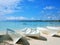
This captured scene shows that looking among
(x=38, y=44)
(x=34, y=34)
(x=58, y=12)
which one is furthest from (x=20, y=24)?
(x=38, y=44)

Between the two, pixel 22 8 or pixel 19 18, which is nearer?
pixel 19 18

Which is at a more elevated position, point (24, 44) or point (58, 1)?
point (58, 1)

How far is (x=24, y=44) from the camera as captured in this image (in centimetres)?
157

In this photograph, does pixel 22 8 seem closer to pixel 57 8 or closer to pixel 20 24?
pixel 20 24

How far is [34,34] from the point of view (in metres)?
2.40

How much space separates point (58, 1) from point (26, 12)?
1119 mm

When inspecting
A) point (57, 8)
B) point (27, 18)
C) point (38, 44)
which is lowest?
point (38, 44)

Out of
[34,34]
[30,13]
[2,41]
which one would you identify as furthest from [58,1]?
[2,41]

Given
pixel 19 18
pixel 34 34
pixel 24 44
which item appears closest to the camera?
pixel 24 44

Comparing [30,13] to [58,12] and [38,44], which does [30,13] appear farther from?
[38,44]

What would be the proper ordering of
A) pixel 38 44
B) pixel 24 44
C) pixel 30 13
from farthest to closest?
pixel 30 13 → pixel 38 44 → pixel 24 44

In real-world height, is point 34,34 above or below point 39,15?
below

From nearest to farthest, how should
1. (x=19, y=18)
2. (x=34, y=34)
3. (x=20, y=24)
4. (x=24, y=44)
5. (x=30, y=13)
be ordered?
(x=24, y=44)
(x=34, y=34)
(x=19, y=18)
(x=30, y=13)
(x=20, y=24)

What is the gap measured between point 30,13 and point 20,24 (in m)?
0.61
